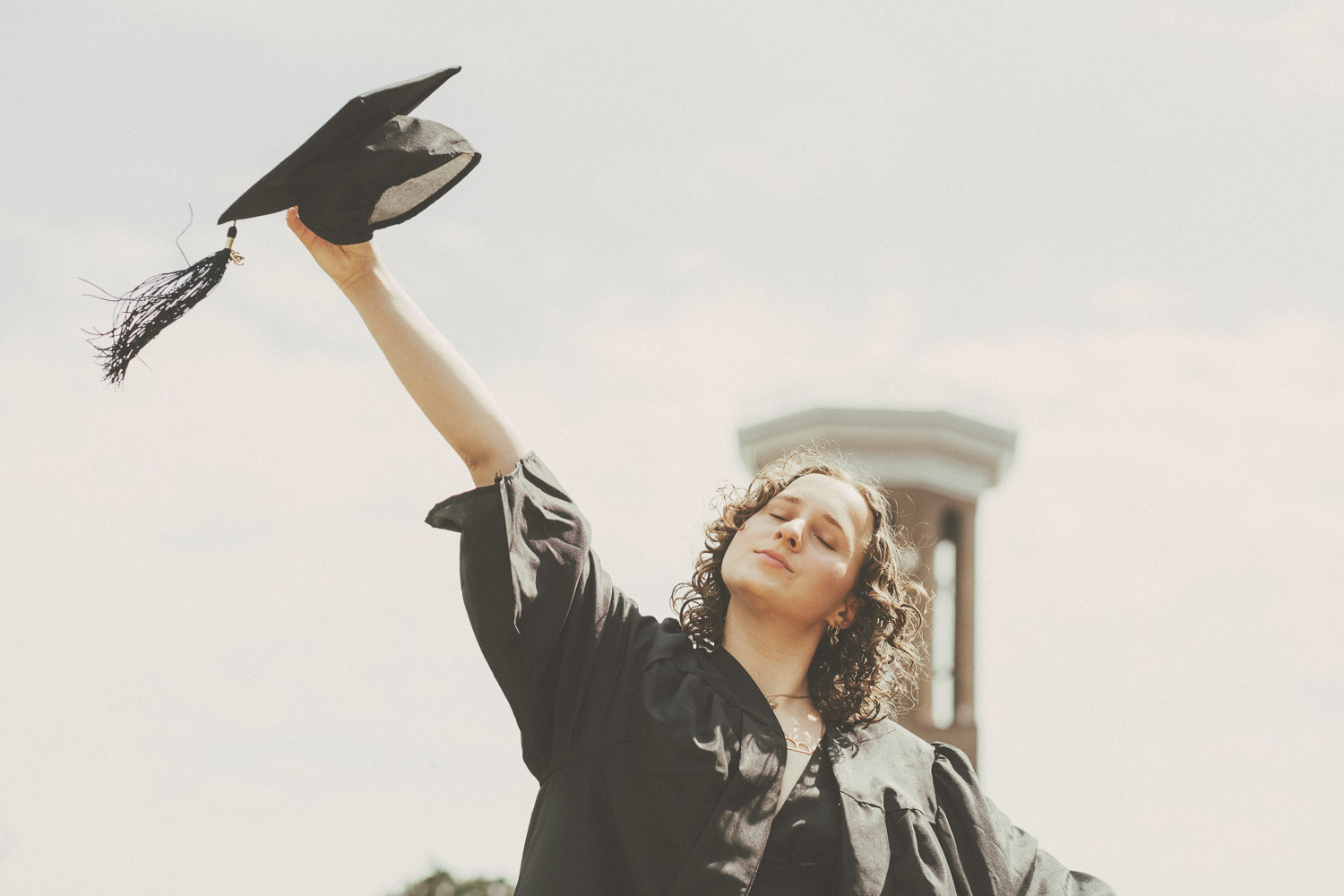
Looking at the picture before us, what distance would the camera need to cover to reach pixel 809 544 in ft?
9.55

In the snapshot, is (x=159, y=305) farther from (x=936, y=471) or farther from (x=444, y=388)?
(x=936, y=471)

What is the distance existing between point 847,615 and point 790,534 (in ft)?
1.23

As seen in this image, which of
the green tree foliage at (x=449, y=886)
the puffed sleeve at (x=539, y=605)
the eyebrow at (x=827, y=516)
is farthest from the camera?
the green tree foliage at (x=449, y=886)

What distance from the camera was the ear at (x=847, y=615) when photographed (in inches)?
123

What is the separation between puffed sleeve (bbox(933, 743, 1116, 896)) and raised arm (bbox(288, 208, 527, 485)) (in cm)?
113

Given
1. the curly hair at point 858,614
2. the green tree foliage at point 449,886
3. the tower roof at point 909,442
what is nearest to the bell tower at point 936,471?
the tower roof at point 909,442

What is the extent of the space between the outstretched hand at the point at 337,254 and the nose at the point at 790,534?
3.00ft

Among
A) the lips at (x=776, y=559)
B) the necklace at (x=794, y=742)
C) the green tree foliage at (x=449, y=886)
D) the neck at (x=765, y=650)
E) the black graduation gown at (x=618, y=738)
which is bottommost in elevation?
the black graduation gown at (x=618, y=738)

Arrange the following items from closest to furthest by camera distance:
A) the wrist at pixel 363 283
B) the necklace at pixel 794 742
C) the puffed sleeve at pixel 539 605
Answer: the puffed sleeve at pixel 539 605, the wrist at pixel 363 283, the necklace at pixel 794 742

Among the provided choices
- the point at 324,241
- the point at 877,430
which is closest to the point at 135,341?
the point at 324,241

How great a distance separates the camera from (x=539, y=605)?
247 centimetres

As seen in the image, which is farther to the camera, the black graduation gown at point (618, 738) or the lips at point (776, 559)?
the lips at point (776, 559)

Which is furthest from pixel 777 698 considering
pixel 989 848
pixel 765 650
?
pixel 989 848

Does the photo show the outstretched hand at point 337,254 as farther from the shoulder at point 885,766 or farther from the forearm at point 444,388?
the shoulder at point 885,766
